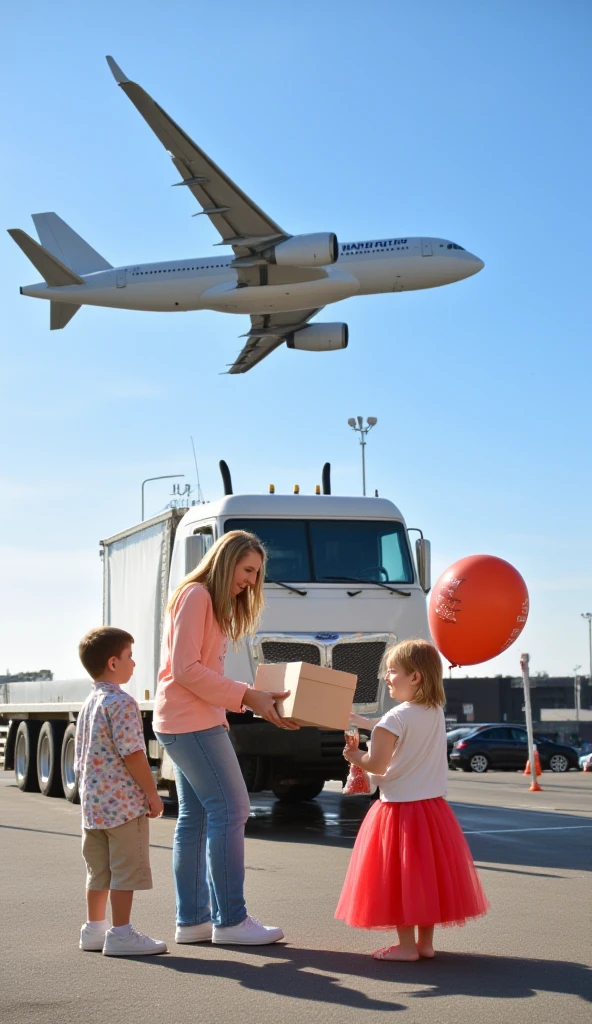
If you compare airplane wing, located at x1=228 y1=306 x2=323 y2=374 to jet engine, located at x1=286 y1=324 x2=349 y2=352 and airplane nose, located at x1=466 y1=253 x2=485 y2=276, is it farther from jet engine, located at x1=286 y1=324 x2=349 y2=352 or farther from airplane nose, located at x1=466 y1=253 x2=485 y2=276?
airplane nose, located at x1=466 y1=253 x2=485 y2=276

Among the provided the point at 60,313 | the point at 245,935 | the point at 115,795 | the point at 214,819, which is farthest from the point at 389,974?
the point at 60,313

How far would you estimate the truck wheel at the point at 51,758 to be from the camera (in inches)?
651

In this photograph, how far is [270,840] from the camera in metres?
11.2

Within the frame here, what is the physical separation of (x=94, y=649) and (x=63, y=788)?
11.3 metres

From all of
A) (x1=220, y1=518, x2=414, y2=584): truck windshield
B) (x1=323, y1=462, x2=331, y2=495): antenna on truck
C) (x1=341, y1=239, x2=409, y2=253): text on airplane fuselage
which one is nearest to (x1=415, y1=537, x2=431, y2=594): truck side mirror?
(x1=220, y1=518, x2=414, y2=584): truck windshield

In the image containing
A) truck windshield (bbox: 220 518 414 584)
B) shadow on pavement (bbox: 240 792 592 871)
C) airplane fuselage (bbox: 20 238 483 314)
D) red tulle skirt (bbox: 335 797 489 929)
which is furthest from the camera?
airplane fuselage (bbox: 20 238 483 314)

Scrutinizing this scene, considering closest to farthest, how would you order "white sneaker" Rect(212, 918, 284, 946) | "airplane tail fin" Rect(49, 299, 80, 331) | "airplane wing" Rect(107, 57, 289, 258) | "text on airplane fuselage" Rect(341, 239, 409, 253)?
"white sneaker" Rect(212, 918, 284, 946) < "airplane wing" Rect(107, 57, 289, 258) < "text on airplane fuselage" Rect(341, 239, 409, 253) < "airplane tail fin" Rect(49, 299, 80, 331)

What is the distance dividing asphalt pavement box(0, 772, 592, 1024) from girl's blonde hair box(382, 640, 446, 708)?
3.85 ft

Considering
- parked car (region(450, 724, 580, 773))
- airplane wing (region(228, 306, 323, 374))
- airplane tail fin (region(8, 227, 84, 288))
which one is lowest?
parked car (region(450, 724, 580, 773))

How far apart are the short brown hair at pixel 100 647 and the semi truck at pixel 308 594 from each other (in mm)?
5870

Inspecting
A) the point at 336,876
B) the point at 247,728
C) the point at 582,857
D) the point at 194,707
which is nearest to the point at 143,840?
the point at 194,707

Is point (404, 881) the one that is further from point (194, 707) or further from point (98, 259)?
point (98, 259)

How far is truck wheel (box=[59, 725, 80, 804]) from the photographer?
15349 millimetres

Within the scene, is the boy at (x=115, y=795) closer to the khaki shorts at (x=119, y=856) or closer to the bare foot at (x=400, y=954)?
the khaki shorts at (x=119, y=856)
